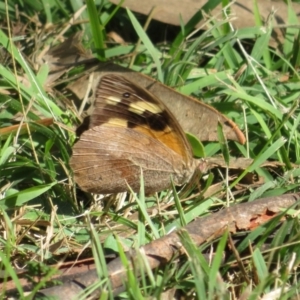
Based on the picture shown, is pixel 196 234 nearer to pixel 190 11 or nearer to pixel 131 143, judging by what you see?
pixel 131 143

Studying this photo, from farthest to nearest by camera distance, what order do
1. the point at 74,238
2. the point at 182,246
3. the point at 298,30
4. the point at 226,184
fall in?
the point at 298,30
the point at 226,184
the point at 74,238
the point at 182,246

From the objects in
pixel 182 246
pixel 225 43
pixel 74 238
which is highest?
pixel 225 43

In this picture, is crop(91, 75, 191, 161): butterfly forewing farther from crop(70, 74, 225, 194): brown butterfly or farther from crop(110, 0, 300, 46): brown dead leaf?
crop(110, 0, 300, 46): brown dead leaf

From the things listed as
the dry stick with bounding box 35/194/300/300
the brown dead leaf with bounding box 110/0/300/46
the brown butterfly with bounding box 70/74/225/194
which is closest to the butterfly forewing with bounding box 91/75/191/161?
the brown butterfly with bounding box 70/74/225/194

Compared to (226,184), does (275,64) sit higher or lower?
higher

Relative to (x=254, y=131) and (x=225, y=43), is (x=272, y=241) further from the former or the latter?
(x=225, y=43)

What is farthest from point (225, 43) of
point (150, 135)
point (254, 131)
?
point (150, 135)

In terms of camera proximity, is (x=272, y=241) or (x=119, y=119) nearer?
(x=272, y=241)
